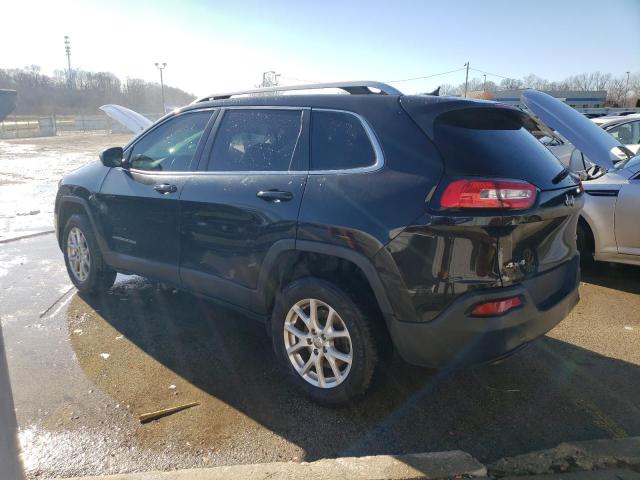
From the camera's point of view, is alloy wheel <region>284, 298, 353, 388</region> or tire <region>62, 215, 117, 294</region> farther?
tire <region>62, 215, 117, 294</region>

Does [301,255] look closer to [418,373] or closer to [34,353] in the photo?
[418,373]

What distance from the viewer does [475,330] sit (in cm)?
256

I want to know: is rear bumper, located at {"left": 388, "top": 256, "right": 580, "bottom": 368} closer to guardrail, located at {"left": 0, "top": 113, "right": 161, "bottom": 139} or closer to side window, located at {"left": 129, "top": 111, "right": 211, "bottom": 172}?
side window, located at {"left": 129, "top": 111, "right": 211, "bottom": 172}

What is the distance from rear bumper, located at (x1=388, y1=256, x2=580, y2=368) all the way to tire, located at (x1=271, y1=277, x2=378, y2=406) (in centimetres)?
22

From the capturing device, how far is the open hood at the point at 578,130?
5105 millimetres

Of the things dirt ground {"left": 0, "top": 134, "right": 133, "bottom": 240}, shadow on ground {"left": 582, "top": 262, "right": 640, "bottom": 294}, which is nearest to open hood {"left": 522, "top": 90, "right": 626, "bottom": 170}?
shadow on ground {"left": 582, "top": 262, "right": 640, "bottom": 294}

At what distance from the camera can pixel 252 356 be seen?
381 centimetres

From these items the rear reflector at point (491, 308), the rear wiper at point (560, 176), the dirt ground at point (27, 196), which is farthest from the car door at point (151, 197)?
the dirt ground at point (27, 196)

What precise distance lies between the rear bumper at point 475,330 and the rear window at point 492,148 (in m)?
0.59

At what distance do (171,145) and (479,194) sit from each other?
2.71 metres

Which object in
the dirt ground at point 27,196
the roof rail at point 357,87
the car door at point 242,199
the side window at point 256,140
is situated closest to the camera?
the roof rail at point 357,87

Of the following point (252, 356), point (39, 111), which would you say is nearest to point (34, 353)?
point (252, 356)

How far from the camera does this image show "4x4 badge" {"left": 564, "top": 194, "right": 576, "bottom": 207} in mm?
2931

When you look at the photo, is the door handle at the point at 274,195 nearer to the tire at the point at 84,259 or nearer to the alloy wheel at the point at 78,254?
the tire at the point at 84,259
